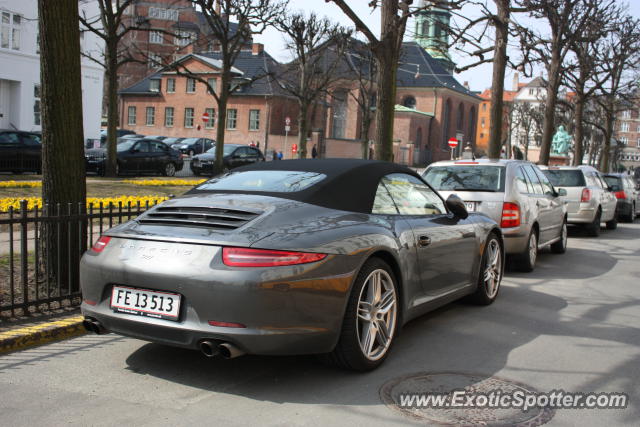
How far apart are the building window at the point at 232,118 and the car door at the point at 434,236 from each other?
61.6m

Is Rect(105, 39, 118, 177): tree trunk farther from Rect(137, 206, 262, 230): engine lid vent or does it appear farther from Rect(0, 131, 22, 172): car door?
Rect(137, 206, 262, 230): engine lid vent

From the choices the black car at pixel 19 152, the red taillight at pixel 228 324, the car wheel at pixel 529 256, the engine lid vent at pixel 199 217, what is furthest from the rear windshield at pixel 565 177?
the black car at pixel 19 152

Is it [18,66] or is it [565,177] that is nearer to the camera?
[565,177]

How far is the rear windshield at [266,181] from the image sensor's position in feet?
16.4

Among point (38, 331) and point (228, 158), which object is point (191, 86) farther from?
point (38, 331)

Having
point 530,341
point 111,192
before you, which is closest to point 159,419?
point 530,341

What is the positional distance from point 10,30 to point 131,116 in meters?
39.9

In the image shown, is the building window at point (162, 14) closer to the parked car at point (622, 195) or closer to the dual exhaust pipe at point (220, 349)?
the parked car at point (622, 195)

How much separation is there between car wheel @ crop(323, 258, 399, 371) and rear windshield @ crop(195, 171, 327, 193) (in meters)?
0.81

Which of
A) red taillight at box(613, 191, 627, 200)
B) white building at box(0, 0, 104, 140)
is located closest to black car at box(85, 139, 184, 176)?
white building at box(0, 0, 104, 140)

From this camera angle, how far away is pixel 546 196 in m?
10.8

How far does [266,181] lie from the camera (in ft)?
17.0

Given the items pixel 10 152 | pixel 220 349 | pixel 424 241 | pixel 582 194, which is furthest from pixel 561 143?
pixel 220 349

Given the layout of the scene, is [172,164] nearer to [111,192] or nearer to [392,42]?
[111,192]
